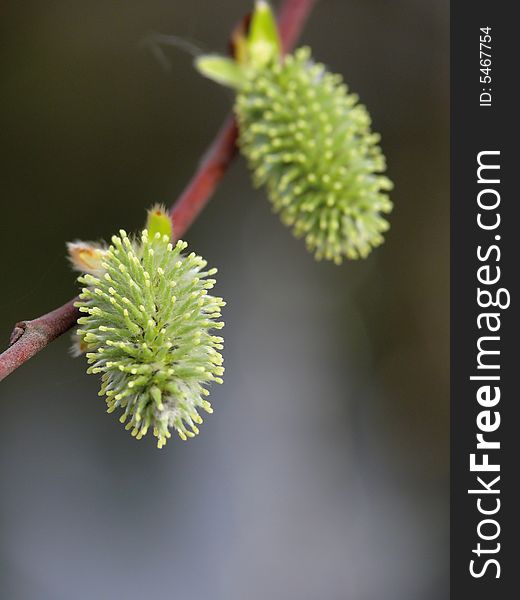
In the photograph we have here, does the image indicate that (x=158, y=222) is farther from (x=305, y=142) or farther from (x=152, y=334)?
(x=305, y=142)

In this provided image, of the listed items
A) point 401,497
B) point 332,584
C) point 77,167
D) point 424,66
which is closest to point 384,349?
point 401,497

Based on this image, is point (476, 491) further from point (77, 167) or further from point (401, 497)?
point (77, 167)

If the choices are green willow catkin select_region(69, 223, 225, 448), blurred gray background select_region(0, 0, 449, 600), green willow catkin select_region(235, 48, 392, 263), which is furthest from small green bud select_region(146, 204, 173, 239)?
blurred gray background select_region(0, 0, 449, 600)

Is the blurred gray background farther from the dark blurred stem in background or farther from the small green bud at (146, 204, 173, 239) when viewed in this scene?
the small green bud at (146, 204, 173, 239)

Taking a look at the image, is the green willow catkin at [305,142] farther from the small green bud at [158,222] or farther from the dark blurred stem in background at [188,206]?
the small green bud at [158,222]

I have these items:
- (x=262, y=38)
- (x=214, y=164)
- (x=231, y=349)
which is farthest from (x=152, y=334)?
(x=231, y=349)

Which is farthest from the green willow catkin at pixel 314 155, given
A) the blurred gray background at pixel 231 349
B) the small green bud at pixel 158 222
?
Result: the blurred gray background at pixel 231 349
